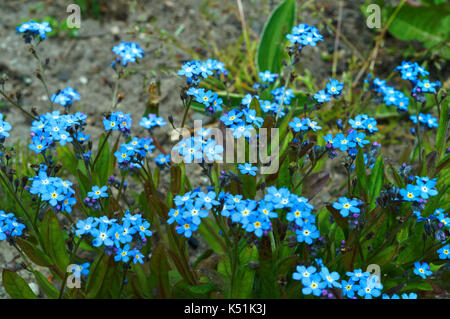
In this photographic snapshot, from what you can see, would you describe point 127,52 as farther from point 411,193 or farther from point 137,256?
point 411,193

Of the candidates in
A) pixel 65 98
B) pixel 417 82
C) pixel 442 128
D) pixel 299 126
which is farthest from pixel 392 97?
pixel 65 98

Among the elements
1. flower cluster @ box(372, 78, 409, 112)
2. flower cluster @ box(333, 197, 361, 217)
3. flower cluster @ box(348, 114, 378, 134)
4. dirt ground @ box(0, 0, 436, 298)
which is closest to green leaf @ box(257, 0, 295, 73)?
dirt ground @ box(0, 0, 436, 298)

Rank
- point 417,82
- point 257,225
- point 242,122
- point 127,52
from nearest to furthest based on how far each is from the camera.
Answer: point 257,225, point 242,122, point 417,82, point 127,52

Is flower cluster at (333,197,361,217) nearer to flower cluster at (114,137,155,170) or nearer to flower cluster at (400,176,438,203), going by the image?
flower cluster at (400,176,438,203)

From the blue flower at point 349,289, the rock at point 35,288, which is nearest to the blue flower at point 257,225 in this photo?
the blue flower at point 349,289

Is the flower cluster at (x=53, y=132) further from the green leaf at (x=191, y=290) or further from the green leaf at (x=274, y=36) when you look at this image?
the green leaf at (x=274, y=36)

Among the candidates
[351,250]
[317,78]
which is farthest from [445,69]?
[351,250]

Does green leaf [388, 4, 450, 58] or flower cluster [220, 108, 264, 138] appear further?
green leaf [388, 4, 450, 58]
